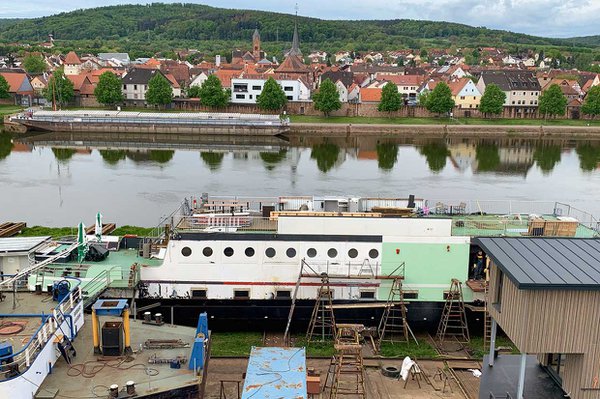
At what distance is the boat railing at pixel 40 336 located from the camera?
11.6 meters

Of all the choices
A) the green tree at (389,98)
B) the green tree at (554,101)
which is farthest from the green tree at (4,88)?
the green tree at (554,101)

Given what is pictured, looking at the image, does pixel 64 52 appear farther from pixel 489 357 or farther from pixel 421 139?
pixel 489 357

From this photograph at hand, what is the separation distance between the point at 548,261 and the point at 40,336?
11.3m

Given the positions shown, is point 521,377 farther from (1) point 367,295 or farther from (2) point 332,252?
(2) point 332,252

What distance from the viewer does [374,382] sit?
16969mm

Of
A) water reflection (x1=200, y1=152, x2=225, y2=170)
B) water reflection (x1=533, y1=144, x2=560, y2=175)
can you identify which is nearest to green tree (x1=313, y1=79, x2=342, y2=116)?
water reflection (x1=200, y1=152, x2=225, y2=170)

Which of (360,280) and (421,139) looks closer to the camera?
(360,280)

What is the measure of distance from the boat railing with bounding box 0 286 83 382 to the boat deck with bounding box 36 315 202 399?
73 centimetres

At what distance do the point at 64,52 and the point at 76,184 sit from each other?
14697cm

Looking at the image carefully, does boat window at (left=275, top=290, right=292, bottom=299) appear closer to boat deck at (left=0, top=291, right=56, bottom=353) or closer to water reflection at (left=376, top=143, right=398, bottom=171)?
boat deck at (left=0, top=291, right=56, bottom=353)

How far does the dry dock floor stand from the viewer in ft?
53.3

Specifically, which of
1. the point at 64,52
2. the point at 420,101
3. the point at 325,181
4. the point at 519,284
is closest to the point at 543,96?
the point at 420,101

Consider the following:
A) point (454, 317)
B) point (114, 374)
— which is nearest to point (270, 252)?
point (454, 317)

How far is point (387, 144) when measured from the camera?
73062mm
